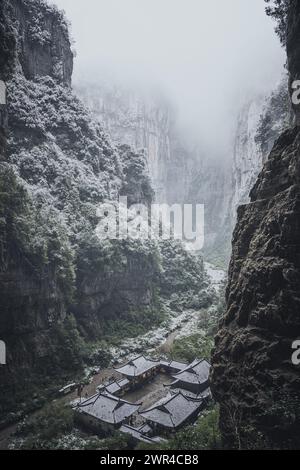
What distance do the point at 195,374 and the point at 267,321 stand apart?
43.2 ft

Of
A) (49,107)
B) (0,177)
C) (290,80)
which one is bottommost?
(0,177)

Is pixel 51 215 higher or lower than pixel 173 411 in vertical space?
→ higher

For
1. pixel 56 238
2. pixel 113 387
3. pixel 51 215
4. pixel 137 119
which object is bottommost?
pixel 113 387

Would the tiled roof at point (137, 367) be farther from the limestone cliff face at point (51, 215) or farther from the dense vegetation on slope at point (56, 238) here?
the limestone cliff face at point (51, 215)

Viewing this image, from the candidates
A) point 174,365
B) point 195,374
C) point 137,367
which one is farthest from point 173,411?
point 174,365

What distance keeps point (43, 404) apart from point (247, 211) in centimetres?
1867

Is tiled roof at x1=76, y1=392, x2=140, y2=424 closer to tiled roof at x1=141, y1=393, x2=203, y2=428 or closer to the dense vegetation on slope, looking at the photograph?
tiled roof at x1=141, y1=393, x2=203, y2=428

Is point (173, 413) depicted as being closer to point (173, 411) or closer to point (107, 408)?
point (173, 411)

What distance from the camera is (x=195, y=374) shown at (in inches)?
1126

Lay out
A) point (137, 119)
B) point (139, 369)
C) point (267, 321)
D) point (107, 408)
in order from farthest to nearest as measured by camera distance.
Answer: point (137, 119) < point (139, 369) < point (107, 408) < point (267, 321)

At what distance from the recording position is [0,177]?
30609 millimetres
